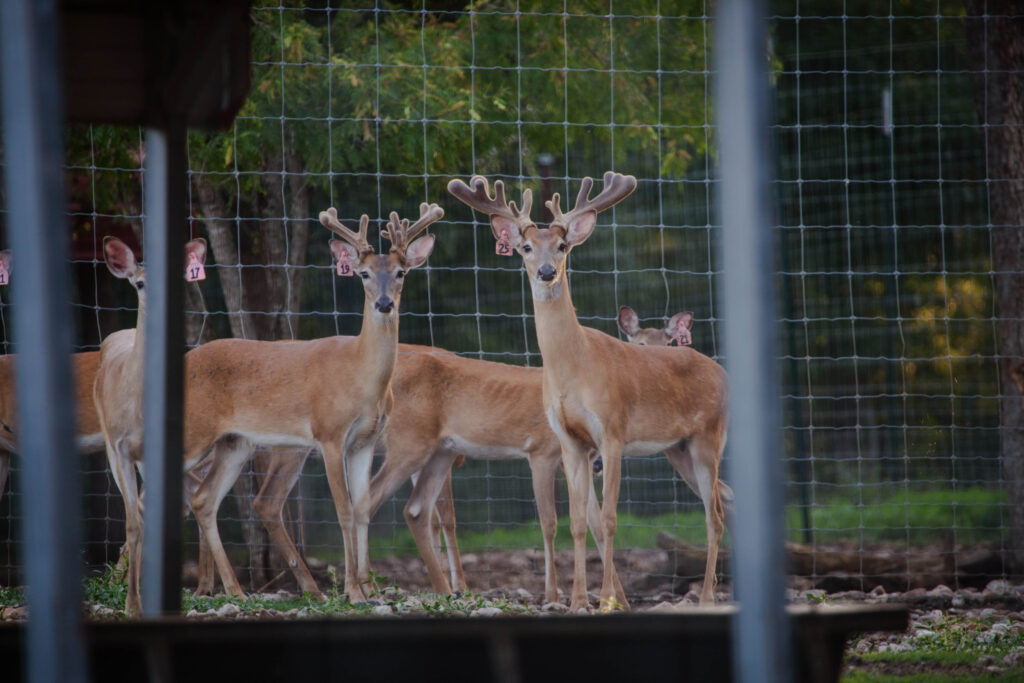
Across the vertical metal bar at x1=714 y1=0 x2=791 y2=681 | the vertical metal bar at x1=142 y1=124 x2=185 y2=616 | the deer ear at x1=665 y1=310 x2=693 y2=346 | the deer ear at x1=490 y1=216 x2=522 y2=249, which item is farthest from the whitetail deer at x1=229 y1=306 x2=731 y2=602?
the vertical metal bar at x1=714 y1=0 x2=791 y2=681

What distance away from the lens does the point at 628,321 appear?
8.13 m

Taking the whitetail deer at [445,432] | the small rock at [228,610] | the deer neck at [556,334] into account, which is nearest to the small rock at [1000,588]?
the whitetail deer at [445,432]

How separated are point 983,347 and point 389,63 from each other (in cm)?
605

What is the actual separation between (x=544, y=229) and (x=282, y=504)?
2.61 m

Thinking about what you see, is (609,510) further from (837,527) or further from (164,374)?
(164,374)

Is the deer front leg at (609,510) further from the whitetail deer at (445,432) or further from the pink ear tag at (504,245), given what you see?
the pink ear tag at (504,245)

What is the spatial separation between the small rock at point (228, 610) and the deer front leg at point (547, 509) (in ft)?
→ 5.92

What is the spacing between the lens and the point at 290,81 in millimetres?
7934

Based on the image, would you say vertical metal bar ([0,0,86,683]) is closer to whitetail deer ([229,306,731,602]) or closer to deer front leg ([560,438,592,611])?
deer front leg ([560,438,592,611])

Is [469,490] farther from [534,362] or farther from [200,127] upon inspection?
[200,127]

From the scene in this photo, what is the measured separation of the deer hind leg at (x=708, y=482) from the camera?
702 cm

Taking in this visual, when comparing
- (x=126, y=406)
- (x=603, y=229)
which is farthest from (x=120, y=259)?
(x=603, y=229)

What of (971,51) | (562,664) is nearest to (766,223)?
(562,664)

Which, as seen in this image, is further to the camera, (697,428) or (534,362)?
(534,362)
